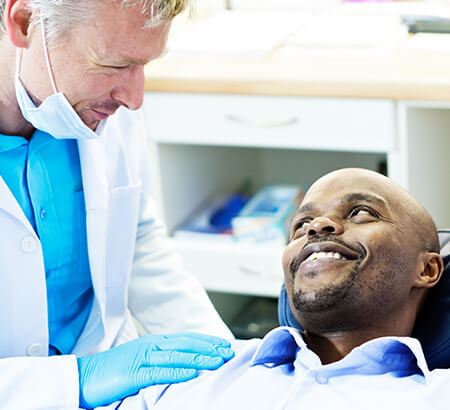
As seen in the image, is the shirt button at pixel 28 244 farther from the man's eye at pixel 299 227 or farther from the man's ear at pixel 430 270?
the man's ear at pixel 430 270

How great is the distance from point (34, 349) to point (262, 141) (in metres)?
0.83

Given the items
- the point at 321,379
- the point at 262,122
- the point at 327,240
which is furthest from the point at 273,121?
the point at 321,379

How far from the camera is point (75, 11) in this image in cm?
131

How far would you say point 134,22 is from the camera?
1.32m

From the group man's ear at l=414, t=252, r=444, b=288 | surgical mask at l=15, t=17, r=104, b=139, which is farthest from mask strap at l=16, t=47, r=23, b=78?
man's ear at l=414, t=252, r=444, b=288

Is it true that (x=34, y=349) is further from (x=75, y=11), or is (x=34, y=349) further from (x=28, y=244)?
(x=75, y=11)

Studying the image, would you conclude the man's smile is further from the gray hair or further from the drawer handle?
the drawer handle

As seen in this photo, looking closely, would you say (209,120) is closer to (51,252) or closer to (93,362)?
(51,252)

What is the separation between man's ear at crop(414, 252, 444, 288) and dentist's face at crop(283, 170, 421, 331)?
2 centimetres

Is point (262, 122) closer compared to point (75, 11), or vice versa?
point (75, 11)

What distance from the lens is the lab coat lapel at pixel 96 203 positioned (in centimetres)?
159

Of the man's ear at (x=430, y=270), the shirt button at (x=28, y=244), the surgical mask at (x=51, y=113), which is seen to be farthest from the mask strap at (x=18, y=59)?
the man's ear at (x=430, y=270)

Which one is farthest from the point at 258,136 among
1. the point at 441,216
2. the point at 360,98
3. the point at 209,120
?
the point at 441,216

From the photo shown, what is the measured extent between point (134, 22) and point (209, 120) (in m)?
0.83
